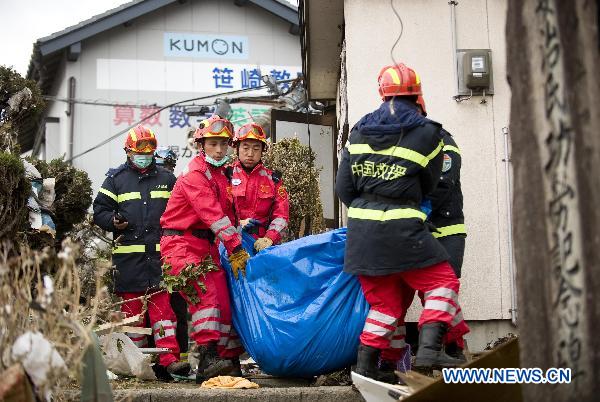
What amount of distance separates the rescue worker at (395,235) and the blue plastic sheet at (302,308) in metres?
0.45

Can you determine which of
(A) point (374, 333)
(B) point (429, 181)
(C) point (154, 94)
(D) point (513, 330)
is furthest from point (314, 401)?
(C) point (154, 94)

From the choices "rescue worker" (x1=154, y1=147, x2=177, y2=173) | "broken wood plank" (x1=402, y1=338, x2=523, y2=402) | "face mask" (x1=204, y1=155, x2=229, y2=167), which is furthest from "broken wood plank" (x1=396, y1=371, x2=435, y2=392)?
"rescue worker" (x1=154, y1=147, x2=177, y2=173)

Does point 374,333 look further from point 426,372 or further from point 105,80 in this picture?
point 105,80

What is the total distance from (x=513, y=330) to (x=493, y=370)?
389cm

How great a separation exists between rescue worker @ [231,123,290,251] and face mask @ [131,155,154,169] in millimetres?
1034

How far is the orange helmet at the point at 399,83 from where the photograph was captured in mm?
5770

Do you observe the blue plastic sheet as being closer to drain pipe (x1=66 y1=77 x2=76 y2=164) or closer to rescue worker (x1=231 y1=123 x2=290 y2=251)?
rescue worker (x1=231 y1=123 x2=290 y2=251)

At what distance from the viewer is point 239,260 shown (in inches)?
267

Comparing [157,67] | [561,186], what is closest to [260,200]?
[561,186]

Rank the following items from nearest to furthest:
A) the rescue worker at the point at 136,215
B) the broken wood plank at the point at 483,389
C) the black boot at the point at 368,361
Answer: the broken wood plank at the point at 483,389 → the black boot at the point at 368,361 → the rescue worker at the point at 136,215

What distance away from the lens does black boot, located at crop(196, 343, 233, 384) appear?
6.62m

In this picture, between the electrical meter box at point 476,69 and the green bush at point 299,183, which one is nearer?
the electrical meter box at point 476,69

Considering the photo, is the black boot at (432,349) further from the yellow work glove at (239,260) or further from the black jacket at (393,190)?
the yellow work glove at (239,260)

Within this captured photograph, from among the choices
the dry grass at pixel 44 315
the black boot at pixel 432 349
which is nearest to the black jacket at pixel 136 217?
the black boot at pixel 432 349
